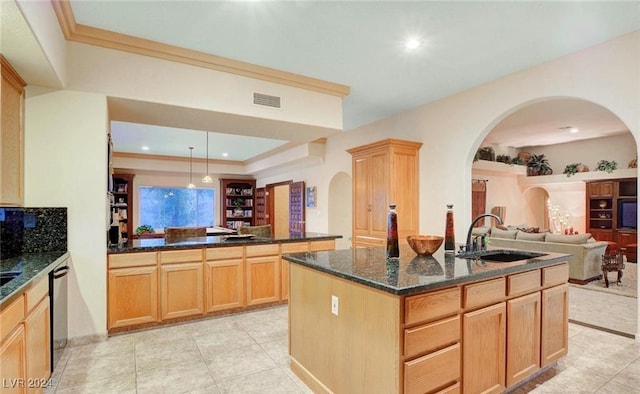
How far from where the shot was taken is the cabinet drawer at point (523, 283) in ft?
6.98

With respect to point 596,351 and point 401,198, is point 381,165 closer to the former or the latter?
point 401,198

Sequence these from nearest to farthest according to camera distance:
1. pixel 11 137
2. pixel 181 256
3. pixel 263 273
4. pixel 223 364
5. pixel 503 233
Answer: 1. pixel 11 137
2. pixel 223 364
3. pixel 181 256
4. pixel 263 273
5. pixel 503 233

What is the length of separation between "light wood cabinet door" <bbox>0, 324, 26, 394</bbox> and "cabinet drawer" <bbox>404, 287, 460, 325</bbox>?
6.17 feet

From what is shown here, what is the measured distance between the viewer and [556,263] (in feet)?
8.00

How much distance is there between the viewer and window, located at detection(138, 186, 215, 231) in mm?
9711

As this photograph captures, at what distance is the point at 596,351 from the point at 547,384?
909 millimetres

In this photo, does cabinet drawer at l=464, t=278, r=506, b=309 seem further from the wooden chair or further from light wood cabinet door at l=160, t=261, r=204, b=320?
the wooden chair

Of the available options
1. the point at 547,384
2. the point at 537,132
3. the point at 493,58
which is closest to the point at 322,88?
the point at 493,58

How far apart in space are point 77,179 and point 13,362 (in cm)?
178

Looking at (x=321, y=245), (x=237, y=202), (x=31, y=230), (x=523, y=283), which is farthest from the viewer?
(x=237, y=202)

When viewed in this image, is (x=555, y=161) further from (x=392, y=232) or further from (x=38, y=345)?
(x=38, y=345)

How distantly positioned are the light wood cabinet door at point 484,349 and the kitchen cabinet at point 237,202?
9426 millimetres

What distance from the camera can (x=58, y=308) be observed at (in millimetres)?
2613

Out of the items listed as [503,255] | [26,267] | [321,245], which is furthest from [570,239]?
[26,267]
